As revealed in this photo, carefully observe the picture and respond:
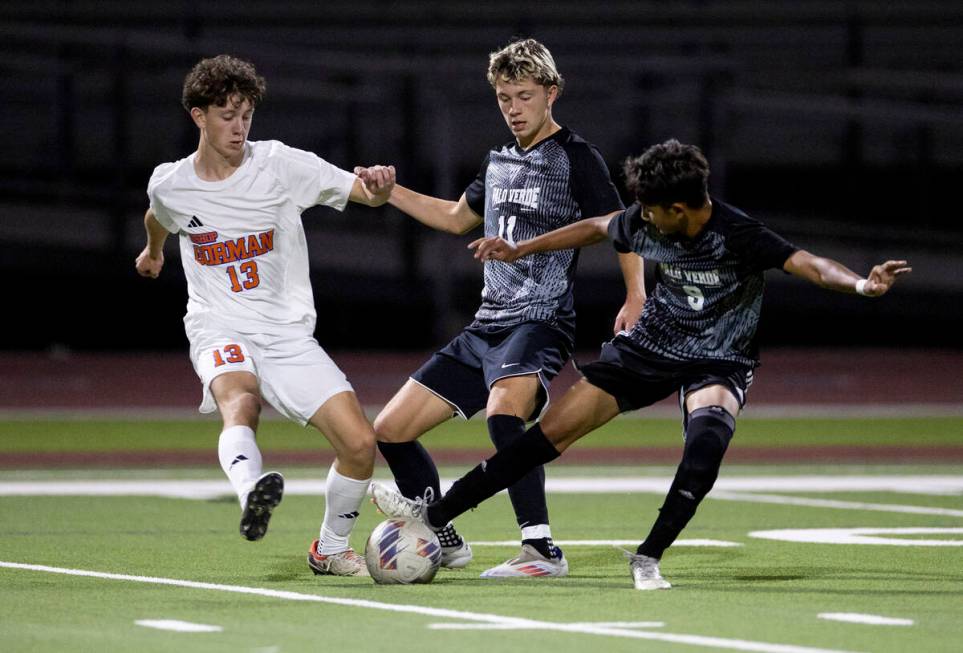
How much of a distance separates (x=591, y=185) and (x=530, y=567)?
5.75 feet

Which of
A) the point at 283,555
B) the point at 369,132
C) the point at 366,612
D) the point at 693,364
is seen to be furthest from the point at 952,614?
the point at 369,132

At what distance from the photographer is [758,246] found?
718 cm

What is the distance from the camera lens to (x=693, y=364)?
7.47 m

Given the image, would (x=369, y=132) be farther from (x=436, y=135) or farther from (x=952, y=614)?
(x=952, y=614)

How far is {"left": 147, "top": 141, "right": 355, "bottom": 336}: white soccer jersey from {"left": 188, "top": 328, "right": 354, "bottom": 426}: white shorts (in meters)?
0.06

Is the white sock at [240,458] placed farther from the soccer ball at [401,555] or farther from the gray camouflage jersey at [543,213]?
the gray camouflage jersey at [543,213]

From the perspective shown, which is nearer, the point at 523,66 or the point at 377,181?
the point at 377,181

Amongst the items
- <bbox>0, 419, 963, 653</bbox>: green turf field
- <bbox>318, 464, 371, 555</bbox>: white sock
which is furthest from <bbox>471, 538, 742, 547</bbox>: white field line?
<bbox>318, 464, 371, 555</bbox>: white sock

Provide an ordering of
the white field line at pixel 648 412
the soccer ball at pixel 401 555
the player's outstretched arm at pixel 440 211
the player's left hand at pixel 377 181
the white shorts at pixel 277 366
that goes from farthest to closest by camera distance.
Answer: the white field line at pixel 648 412, the player's outstretched arm at pixel 440 211, the player's left hand at pixel 377 181, the white shorts at pixel 277 366, the soccer ball at pixel 401 555

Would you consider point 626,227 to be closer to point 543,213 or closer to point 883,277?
point 543,213

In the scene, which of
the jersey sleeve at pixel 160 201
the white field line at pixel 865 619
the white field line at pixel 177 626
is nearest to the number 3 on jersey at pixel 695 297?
the white field line at pixel 865 619

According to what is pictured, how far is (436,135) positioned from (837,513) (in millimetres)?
11444

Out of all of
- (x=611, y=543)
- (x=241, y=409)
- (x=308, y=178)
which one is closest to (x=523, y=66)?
(x=308, y=178)

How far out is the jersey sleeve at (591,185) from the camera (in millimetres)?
7973
